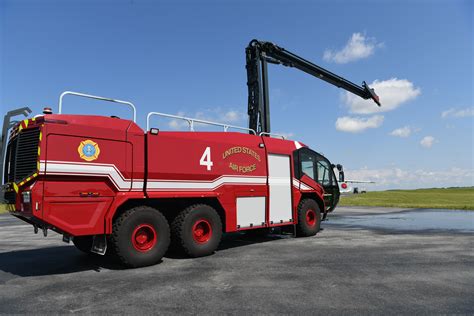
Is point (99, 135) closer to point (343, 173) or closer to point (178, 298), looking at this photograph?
point (178, 298)

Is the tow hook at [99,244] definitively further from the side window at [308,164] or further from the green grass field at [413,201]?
the green grass field at [413,201]

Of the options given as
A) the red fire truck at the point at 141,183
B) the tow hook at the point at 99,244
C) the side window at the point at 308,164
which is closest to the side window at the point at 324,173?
the side window at the point at 308,164

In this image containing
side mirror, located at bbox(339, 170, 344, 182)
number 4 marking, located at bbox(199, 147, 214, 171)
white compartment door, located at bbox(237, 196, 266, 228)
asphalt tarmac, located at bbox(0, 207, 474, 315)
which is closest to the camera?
asphalt tarmac, located at bbox(0, 207, 474, 315)

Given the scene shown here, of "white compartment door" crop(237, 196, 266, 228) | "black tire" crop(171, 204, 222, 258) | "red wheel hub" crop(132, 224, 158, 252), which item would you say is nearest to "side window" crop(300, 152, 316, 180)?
"white compartment door" crop(237, 196, 266, 228)

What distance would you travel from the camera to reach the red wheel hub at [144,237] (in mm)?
7051

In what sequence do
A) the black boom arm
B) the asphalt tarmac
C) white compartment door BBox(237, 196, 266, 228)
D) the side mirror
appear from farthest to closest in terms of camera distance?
1. the black boom arm
2. the side mirror
3. white compartment door BBox(237, 196, 266, 228)
4. the asphalt tarmac

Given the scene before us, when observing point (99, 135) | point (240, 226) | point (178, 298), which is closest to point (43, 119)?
point (99, 135)

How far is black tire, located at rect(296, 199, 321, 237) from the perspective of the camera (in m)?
10.9

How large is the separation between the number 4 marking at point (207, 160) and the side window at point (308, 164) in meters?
3.75

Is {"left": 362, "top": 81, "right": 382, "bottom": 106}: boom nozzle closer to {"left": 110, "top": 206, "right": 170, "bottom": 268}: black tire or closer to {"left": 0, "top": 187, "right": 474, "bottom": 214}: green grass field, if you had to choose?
{"left": 0, "top": 187, "right": 474, "bottom": 214}: green grass field

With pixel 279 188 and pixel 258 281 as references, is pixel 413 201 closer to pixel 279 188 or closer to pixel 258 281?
pixel 279 188

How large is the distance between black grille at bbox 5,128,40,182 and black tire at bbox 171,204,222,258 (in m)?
2.98

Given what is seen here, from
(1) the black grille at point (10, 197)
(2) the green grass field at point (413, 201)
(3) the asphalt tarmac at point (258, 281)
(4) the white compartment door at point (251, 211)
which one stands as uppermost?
(1) the black grille at point (10, 197)

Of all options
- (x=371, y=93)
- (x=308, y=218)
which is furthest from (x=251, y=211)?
(x=371, y=93)
